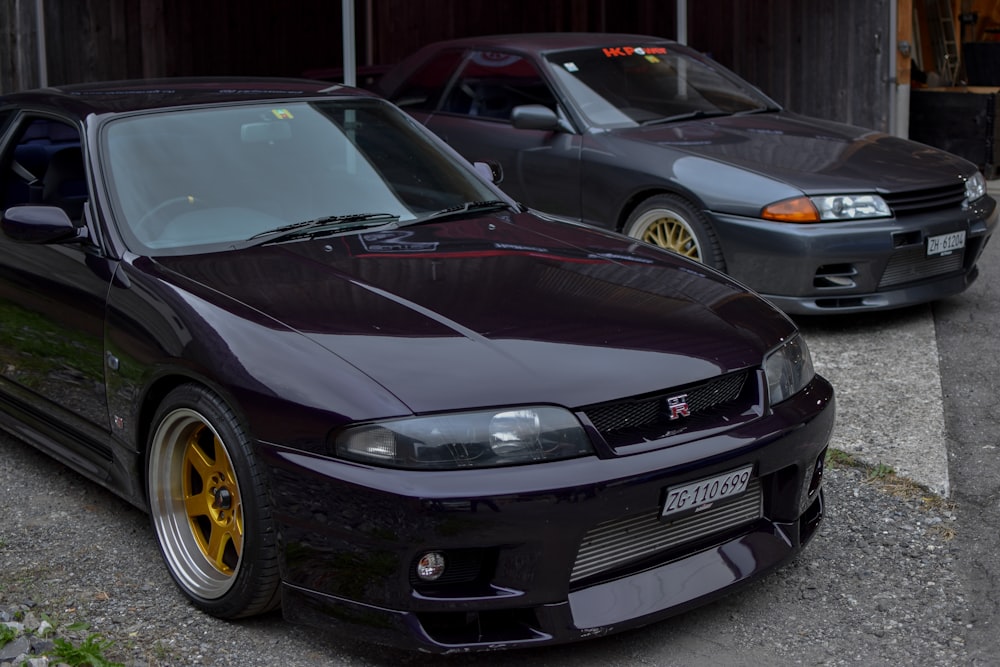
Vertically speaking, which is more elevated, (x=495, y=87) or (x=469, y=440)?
(x=495, y=87)

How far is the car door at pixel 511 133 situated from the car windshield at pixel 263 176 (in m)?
2.47

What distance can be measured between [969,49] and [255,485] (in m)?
11.5

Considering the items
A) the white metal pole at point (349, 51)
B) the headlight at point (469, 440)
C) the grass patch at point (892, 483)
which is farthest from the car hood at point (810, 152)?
the headlight at point (469, 440)

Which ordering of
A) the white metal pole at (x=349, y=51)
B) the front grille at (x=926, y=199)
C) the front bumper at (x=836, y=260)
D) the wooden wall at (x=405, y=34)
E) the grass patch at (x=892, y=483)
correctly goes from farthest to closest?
the wooden wall at (x=405, y=34) < the white metal pole at (x=349, y=51) < the front grille at (x=926, y=199) < the front bumper at (x=836, y=260) < the grass patch at (x=892, y=483)

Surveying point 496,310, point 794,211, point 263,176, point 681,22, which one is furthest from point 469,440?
point 681,22

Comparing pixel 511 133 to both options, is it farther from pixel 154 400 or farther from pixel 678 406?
pixel 678 406

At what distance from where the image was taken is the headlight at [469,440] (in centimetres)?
301

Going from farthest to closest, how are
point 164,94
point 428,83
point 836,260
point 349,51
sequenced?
point 349,51
point 428,83
point 836,260
point 164,94

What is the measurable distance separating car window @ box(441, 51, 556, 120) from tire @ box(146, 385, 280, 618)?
420 cm

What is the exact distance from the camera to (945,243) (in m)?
6.49

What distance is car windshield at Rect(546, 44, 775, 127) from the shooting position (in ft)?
23.8

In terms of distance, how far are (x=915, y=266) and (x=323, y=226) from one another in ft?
11.5

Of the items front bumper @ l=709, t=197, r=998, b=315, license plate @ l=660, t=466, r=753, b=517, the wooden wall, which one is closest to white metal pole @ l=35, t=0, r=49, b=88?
the wooden wall

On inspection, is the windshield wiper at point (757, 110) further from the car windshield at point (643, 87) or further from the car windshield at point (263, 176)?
the car windshield at point (263, 176)
